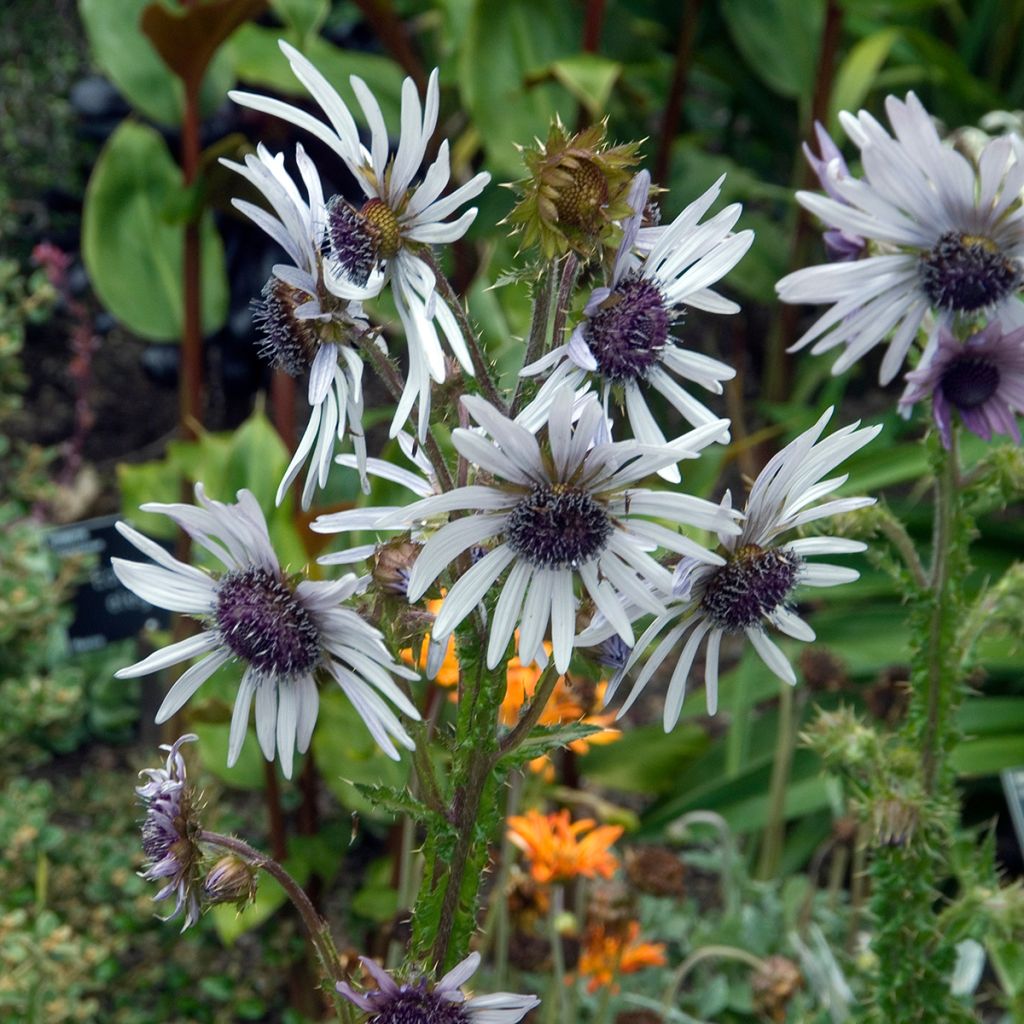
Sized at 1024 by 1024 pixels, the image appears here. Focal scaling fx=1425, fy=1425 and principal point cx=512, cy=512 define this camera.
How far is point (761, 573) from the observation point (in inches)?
24.8

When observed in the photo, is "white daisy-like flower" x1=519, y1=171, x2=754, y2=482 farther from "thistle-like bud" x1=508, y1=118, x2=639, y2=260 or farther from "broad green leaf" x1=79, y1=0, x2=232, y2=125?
"broad green leaf" x1=79, y1=0, x2=232, y2=125

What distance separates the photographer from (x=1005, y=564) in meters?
1.97

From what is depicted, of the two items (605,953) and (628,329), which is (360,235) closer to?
(628,329)

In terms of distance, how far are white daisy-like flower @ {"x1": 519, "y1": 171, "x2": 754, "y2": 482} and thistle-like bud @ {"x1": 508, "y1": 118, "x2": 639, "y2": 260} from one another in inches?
0.8

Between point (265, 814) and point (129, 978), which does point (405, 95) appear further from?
point (265, 814)

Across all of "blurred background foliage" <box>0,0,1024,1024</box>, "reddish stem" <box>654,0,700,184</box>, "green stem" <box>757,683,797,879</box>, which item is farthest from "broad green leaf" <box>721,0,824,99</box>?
"green stem" <box>757,683,797,879</box>

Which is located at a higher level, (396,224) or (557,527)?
(396,224)

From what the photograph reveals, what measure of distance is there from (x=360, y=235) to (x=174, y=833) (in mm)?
279

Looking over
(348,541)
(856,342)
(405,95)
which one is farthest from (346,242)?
(348,541)

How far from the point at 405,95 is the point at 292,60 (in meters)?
0.06

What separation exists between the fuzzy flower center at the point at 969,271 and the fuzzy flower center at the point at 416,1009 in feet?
1.47

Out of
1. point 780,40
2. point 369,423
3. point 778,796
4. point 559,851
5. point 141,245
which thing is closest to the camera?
point 559,851

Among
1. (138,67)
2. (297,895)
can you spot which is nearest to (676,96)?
(138,67)

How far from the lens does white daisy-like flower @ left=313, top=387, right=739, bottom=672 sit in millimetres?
561
